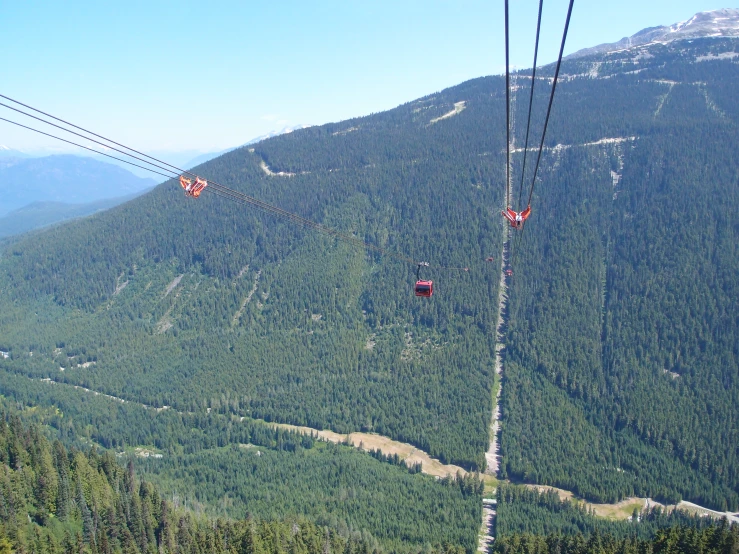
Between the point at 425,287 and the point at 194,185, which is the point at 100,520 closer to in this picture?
the point at 425,287

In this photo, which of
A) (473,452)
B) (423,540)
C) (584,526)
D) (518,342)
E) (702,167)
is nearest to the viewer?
(423,540)

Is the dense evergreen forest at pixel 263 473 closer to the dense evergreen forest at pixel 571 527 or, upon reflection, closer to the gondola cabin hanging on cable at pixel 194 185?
the dense evergreen forest at pixel 571 527

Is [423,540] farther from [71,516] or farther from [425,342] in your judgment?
[425,342]

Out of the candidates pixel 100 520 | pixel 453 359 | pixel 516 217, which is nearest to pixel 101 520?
pixel 100 520

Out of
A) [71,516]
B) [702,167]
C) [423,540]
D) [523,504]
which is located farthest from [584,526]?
[702,167]

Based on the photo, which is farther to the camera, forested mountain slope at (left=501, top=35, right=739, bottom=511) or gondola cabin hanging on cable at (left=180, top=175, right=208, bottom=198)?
forested mountain slope at (left=501, top=35, right=739, bottom=511)

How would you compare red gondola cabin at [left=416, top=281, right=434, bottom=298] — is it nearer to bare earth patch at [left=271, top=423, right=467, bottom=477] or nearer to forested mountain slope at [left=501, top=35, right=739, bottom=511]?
bare earth patch at [left=271, top=423, right=467, bottom=477]

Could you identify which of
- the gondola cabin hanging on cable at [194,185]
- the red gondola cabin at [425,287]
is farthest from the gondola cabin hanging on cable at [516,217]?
the gondola cabin hanging on cable at [194,185]

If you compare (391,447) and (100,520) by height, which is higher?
(100,520)

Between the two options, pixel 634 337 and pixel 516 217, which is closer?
pixel 516 217

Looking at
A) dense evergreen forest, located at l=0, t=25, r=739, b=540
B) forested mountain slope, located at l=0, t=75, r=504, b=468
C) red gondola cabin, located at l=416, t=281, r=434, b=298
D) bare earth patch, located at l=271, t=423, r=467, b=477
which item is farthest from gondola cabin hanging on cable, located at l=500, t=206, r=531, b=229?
forested mountain slope, located at l=0, t=75, r=504, b=468

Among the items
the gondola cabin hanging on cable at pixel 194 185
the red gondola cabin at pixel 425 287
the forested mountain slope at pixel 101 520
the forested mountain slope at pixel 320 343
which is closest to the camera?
the gondola cabin hanging on cable at pixel 194 185
